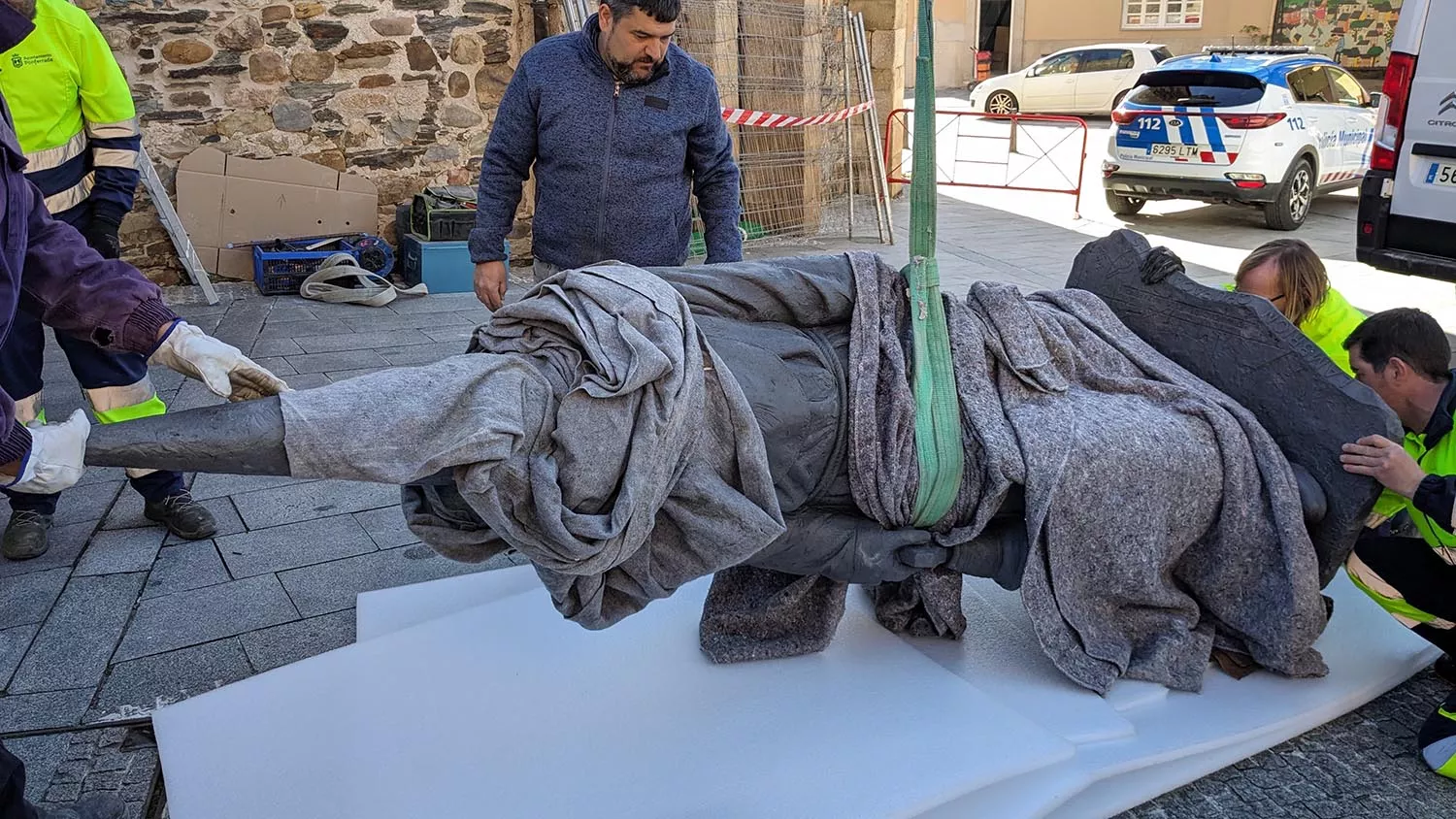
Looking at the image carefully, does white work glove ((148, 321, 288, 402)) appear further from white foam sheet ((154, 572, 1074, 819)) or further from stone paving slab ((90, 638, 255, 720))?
stone paving slab ((90, 638, 255, 720))

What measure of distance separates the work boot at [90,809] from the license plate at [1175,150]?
981 centimetres

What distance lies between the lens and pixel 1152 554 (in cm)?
→ 241

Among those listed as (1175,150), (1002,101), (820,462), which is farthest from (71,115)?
(1002,101)

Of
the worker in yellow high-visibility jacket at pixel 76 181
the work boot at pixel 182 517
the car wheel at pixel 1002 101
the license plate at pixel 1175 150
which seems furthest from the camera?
the car wheel at pixel 1002 101

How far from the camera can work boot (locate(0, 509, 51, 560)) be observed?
11.0 ft

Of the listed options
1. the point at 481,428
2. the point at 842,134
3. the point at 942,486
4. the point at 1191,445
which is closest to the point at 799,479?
the point at 942,486

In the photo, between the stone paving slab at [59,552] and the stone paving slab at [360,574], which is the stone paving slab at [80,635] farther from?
the stone paving slab at [360,574]

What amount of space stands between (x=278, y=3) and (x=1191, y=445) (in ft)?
21.7

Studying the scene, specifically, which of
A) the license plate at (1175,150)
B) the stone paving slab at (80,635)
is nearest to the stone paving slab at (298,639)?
the stone paving slab at (80,635)

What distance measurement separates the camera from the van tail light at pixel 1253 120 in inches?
379

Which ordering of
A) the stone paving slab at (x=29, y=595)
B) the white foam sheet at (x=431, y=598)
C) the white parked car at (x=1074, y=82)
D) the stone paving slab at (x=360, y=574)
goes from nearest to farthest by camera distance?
the white foam sheet at (x=431, y=598) < the stone paving slab at (x=29, y=595) < the stone paving slab at (x=360, y=574) < the white parked car at (x=1074, y=82)

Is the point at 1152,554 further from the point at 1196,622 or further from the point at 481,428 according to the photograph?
the point at 481,428

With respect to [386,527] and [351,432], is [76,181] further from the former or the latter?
[351,432]

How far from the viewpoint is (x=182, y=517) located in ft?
11.5
